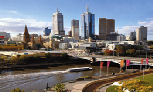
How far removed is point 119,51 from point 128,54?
830 centimetres

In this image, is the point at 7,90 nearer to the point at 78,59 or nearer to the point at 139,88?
the point at 139,88

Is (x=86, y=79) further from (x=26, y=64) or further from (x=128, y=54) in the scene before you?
(x=128, y=54)

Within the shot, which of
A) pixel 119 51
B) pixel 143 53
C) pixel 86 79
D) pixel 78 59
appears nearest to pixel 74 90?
pixel 86 79

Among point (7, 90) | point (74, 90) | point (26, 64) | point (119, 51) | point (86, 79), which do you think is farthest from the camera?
point (119, 51)

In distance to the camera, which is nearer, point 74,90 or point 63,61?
point 74,90

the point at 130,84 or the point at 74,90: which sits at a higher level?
the point at 130,84

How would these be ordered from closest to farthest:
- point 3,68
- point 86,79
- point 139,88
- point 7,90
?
point 139,88 < point 7,90 < point 86,79 < point 3,68

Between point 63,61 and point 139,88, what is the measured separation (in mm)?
77002

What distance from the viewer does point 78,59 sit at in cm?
10450

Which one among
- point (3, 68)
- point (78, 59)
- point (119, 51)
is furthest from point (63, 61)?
point (119, 51)

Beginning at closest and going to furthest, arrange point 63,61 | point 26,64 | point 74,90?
point 74,90, point 26,64, point 63,61

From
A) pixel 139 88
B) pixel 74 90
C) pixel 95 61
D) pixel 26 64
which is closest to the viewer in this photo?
pixel 139 88

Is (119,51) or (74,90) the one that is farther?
(119,51)

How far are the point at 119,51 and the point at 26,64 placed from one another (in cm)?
7363
